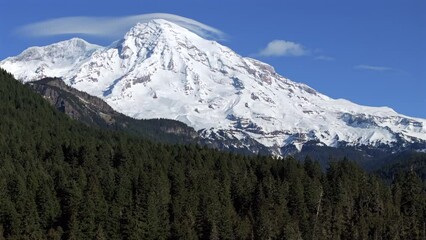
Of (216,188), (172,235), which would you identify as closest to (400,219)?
(216,188)

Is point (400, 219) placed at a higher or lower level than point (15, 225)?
higher

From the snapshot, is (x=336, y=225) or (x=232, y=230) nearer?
(x=232, y=230)

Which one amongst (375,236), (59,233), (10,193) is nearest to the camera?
(59,233)

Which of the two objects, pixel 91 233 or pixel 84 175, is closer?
pixel 91 233

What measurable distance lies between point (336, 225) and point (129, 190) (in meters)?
49.7

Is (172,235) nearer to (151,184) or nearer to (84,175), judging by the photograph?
(151,184)

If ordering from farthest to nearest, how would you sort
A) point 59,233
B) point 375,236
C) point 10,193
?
point 375,236 → point 10,193 → point 59,233

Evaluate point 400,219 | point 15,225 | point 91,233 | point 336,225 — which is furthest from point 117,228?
point 400,219

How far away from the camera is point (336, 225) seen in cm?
18975

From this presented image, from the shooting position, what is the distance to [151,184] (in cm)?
18825

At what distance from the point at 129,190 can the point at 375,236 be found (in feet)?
193

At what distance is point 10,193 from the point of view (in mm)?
173250

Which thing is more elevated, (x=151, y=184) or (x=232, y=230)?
Result: (x=151, y=184)

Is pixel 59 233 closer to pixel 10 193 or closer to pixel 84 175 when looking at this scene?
pixel 10 193
